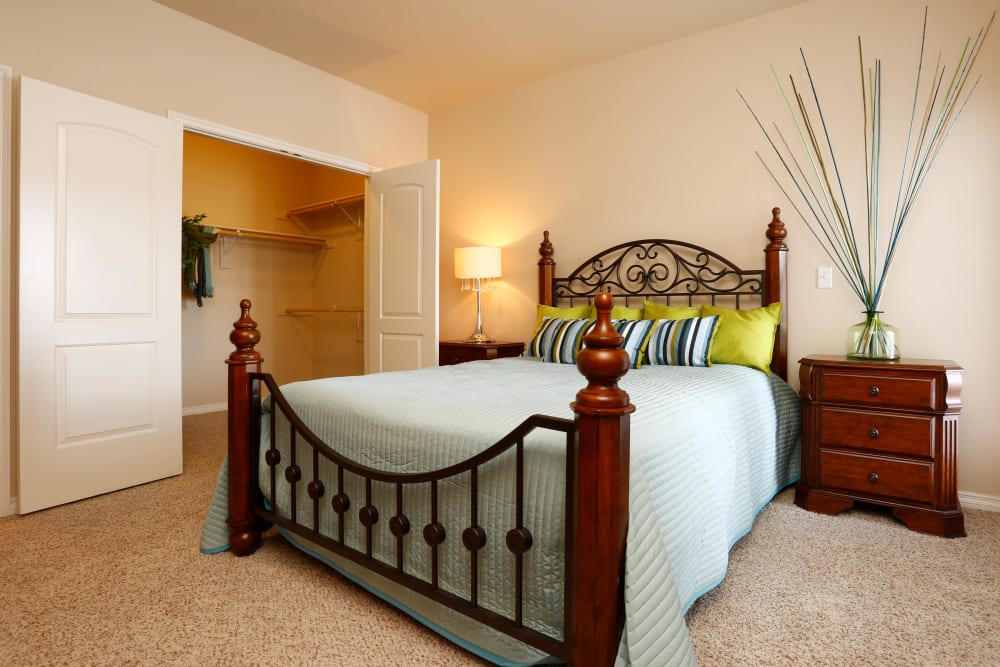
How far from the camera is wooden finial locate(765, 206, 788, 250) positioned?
2.88 m

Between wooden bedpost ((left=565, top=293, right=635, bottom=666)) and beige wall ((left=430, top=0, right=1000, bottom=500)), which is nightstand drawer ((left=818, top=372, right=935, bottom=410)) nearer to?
beige wall ((left=430, top=0, right=1000, bottom=500))

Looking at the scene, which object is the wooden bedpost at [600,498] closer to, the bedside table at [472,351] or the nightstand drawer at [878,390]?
the nightstand drawer at [878,390]

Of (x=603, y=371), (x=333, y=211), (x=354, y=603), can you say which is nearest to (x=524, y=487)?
(x=603, y=371)

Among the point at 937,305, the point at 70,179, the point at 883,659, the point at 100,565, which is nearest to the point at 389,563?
the point at 100,565

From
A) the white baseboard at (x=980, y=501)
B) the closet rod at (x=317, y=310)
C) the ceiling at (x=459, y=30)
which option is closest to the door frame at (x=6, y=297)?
Answer: the ceiling at (x=459, y=30)

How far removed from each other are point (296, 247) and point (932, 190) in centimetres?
502

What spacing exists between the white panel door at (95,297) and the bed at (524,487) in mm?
1134

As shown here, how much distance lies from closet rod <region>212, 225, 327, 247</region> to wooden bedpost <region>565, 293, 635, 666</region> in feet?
14.4

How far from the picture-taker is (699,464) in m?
1.56

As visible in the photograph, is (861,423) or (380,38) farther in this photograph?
(380,38)

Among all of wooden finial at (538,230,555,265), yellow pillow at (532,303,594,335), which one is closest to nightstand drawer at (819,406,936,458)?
yellow pillow at (532,303,594,335)

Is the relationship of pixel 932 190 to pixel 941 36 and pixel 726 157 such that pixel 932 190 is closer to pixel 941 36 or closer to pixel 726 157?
pixel 941 36

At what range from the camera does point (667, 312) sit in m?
3.00

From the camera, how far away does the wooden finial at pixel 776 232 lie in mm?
2883
